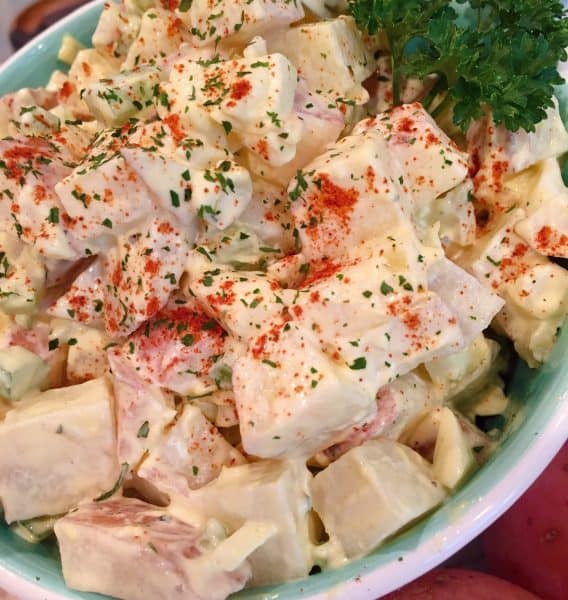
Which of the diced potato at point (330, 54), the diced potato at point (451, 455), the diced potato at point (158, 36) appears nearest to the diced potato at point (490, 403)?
the diced potato at point (451, 455)

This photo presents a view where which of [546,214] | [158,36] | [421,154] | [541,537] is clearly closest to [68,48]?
[158,36]

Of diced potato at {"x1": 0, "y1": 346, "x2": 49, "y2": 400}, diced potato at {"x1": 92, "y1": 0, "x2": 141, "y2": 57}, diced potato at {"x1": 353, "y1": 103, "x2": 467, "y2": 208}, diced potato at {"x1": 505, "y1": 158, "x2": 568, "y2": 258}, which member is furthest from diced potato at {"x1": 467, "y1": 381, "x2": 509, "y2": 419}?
diced potato at {"x1": 92, "y1": 0, "x2": 141, "y2": 57}

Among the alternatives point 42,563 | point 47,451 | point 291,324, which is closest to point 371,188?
point 291,324

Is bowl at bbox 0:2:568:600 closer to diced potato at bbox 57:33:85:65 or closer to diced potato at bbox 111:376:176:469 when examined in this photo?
diced potato at bbox 111:376:176:469

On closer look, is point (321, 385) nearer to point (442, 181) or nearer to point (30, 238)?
point (442, 181)

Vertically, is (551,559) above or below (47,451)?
below
